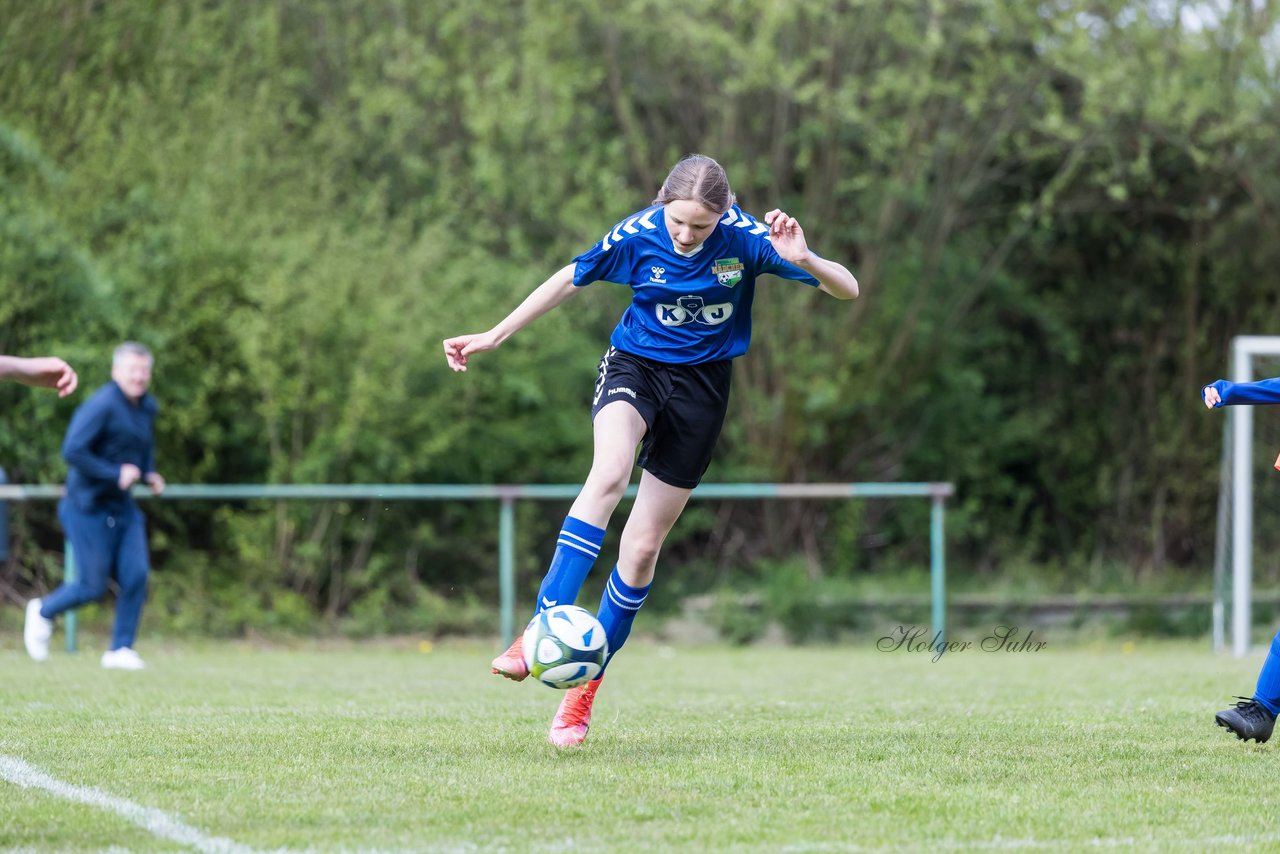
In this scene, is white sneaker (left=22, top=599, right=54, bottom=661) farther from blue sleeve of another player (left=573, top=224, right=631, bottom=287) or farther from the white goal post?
the white goal post

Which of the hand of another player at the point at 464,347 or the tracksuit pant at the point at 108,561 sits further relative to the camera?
the tracksuit pant at the point at 108,561

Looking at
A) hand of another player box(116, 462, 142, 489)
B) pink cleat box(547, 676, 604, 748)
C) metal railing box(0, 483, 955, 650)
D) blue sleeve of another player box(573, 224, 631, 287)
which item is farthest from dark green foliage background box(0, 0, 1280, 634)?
blue sleeve of another player box(573, 224, 631, 287)

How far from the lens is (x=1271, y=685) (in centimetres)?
563

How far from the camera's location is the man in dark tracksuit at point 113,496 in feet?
34.8

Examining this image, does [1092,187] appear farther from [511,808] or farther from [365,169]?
[511,808]

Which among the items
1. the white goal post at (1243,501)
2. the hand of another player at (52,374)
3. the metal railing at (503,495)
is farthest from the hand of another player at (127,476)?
the white goal post at (1243,501)

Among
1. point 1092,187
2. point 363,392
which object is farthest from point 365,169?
point 1092,187

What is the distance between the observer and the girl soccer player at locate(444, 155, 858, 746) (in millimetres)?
5562

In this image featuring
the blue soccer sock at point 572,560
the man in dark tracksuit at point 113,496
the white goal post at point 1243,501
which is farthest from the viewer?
the white goal post at point 1243,501

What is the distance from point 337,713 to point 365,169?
1189 centimetres

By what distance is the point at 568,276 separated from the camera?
227 inches

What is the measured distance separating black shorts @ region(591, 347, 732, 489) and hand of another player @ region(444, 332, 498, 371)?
1.45 ft

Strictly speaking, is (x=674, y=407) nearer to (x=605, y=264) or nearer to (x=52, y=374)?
(x=605, y=264)

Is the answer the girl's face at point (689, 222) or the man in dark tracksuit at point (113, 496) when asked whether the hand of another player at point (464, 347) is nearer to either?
the girl's face at point (689, 222)
